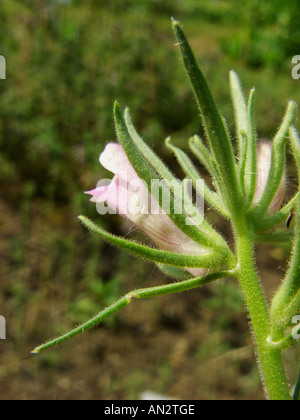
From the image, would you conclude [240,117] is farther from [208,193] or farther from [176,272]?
[176,272]

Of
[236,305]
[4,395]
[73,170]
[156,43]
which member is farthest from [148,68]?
[4,395]

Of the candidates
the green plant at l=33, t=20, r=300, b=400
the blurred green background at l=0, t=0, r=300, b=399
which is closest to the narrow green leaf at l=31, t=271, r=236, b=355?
the green plant at l=33, t=20, r=300, b=400

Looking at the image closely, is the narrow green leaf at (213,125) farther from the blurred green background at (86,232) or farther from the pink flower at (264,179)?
the blurred green background at (86,232)

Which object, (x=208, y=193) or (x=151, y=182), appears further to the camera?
(x=208, y=193)

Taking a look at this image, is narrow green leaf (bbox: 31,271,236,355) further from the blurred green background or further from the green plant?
the blurred green background

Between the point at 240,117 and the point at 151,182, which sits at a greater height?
the point at 240,117

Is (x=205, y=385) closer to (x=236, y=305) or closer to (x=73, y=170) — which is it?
(x=236, y=305)

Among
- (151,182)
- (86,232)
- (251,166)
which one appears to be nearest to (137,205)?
(151,182)

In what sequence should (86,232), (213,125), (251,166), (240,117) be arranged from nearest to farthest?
(213,125)
(251,166)
(240,117)
(86,232)
